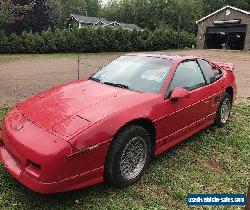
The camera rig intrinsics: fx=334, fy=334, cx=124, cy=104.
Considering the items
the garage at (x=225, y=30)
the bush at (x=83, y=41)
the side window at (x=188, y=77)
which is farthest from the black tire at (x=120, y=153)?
the garage at (x=225, y=30)

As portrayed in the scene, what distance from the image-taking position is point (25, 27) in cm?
4025

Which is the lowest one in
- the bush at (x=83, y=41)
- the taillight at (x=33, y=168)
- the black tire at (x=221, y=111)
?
the bush at (x=83, y=41)

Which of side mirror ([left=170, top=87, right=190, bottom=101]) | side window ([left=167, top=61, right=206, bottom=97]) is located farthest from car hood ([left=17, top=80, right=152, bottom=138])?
side window ([left=167, top=61, right=206, bottom=97])

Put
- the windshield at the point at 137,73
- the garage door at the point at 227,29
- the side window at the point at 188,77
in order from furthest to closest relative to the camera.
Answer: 1. the garage door at the point at 227,29
2. the side window at the point at 188,77
3. the windshield at the point at 137,73

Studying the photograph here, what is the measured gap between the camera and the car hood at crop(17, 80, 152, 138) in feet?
12.1

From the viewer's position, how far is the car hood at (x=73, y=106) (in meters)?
3.69

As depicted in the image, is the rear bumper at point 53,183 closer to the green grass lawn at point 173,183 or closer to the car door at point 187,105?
the green grass lawn at point 173,183

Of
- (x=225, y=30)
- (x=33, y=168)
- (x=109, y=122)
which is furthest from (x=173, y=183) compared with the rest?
(x=225, y=30)

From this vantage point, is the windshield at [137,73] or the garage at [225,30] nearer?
the windshield at [137,73]

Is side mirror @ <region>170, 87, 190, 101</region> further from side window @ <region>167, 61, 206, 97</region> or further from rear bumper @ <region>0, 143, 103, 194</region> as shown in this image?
rear bumper @ <region>0, 143, 103, 194</region>

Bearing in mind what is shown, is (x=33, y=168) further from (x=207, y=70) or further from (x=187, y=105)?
(x=207, y=70)

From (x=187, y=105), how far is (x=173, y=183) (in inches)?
47.2

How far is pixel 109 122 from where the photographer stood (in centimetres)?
373

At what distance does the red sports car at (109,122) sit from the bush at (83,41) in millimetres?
23016
